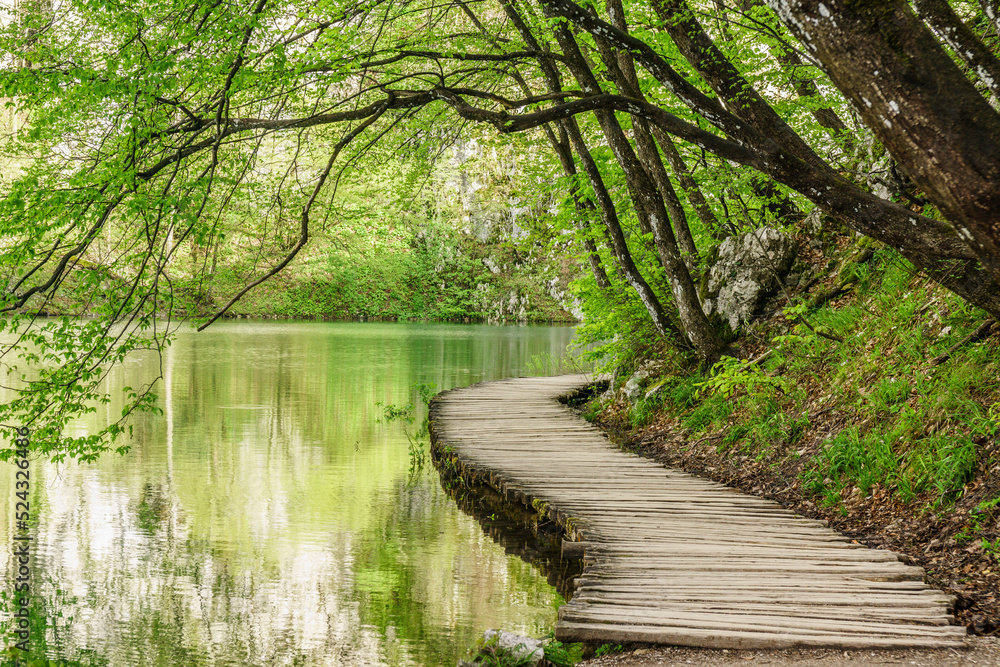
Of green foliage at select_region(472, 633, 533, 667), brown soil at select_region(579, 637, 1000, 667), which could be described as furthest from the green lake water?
brown soil at select_region(579, 637, 1000, 667)

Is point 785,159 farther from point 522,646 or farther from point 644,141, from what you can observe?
point 644,141

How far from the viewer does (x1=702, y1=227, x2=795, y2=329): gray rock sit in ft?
33.8

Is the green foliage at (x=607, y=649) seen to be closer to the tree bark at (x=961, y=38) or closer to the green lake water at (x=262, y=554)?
the green lake water at (x=262, y=554)

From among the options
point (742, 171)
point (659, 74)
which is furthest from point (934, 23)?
point (742, 171)

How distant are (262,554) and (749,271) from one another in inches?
277

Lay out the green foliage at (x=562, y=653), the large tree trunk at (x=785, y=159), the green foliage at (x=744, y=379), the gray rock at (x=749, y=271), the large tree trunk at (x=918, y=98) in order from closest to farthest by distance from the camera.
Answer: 1. the large tree trunk at (x=918, y=98)
2. the green foliage at (x=562, y=653)
3. the large tree trunk at (x=785, y=159)
4. the green foliage at (x=744, y=379)
5. the gray rock at (x=749, y=271)

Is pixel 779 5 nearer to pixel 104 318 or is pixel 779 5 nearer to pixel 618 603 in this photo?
Answer: pixel 618 603

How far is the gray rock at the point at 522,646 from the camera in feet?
13.5

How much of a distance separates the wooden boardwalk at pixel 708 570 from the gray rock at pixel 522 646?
166 mm

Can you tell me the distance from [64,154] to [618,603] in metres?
5.89

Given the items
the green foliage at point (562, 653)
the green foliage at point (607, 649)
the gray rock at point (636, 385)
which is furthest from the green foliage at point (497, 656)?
the gray rock at point (636, 385)

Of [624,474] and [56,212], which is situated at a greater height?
[56,212]

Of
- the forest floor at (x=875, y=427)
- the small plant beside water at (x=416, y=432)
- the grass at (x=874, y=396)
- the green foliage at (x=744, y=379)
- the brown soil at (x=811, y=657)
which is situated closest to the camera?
the brown soil at (x=811, y=657)

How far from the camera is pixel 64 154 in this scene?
22.1 ft
